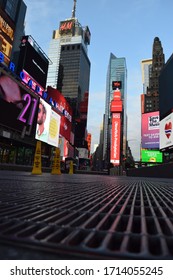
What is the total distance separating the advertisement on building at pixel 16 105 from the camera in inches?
1103

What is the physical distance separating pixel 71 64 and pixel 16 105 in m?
116

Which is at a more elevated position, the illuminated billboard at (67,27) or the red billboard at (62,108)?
the illuminated billboard at (67,27)

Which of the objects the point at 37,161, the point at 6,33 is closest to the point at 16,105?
the point at 6,33

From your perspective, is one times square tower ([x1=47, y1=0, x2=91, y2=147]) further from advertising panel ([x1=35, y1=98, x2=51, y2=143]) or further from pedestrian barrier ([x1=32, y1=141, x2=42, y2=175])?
pedestrian barrier ([x1=32, y1=141, x2=42, y2=175])

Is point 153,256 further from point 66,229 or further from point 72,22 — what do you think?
point 72,22

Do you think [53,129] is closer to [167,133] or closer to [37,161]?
[167,133]

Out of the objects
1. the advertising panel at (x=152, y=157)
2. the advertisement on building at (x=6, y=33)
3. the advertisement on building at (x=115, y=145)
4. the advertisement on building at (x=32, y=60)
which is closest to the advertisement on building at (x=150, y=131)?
the advertising panel at (x=152, y=157)

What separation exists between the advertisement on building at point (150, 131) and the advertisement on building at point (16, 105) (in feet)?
79.7

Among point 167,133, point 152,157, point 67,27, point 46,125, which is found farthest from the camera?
point 67,27

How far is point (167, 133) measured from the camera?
97.0 feet

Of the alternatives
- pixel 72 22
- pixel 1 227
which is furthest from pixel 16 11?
pixel 1 227

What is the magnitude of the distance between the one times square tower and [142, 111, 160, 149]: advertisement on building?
66343mm

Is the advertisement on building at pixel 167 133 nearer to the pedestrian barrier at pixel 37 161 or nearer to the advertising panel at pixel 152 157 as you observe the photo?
the advertising panel at pixel 152 157

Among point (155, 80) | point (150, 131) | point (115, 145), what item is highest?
point (155, 80)
